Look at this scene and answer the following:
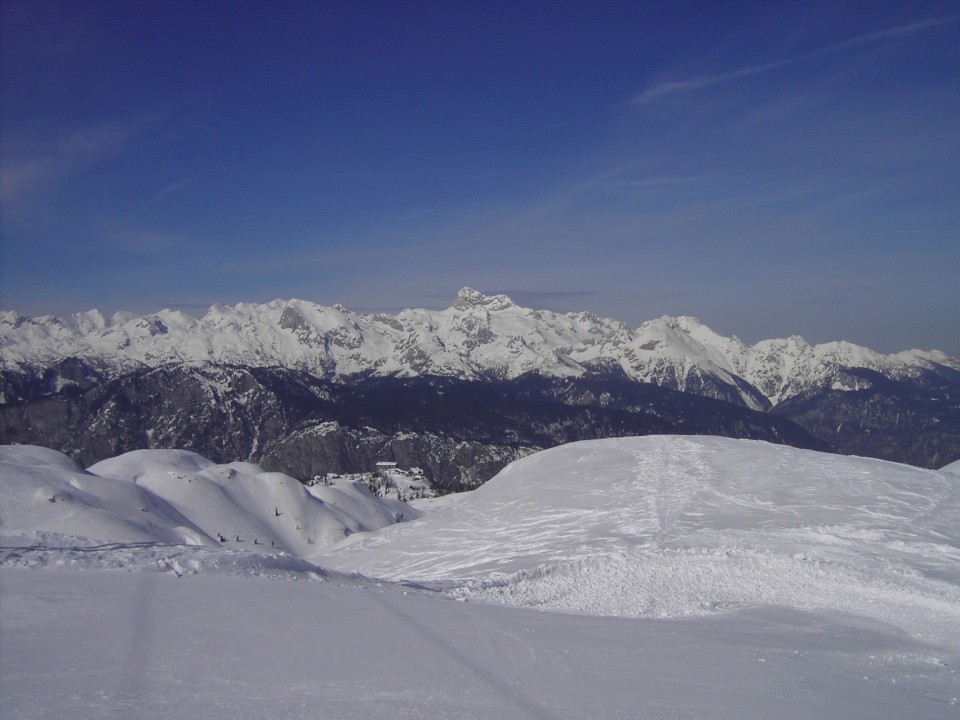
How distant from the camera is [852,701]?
1079 cm

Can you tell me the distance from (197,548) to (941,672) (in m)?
17.1

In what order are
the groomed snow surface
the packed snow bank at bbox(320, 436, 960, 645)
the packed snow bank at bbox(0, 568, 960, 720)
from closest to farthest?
the packed snow bank at bbox(0, 568, 960, 720) → the groomed snow surface → the packed snow bank at bbox(320, 436, 960, 645)

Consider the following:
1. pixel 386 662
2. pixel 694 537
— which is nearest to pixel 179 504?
pixel 694 537

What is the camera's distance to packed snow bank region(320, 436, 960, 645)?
1995 cm

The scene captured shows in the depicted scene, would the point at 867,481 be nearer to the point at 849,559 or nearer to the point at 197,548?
the point at 849,559

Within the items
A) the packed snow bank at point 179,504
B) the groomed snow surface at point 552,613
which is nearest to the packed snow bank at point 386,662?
the groomed snow surface at point 552,613

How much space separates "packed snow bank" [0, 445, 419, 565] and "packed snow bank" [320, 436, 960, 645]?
76.9 feet

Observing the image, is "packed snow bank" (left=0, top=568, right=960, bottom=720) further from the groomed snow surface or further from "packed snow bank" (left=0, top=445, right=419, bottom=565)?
"packed snow bank" (left=0, top=445, right=419, bottom=565)

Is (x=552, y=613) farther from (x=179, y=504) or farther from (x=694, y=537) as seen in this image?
(x=179, y=504)

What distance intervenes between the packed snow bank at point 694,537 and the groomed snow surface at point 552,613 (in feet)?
0.46

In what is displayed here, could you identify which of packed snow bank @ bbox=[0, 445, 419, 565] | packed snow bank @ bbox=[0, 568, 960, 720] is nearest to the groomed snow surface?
→ packed snow bank @ bbox=[0, 568, 960, 720]

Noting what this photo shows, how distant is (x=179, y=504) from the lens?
93438mm

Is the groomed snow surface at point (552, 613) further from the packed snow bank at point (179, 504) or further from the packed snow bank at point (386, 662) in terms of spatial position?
the packed snow bank at point (179, 504)

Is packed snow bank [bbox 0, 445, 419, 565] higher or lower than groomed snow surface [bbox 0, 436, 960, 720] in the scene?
lower
